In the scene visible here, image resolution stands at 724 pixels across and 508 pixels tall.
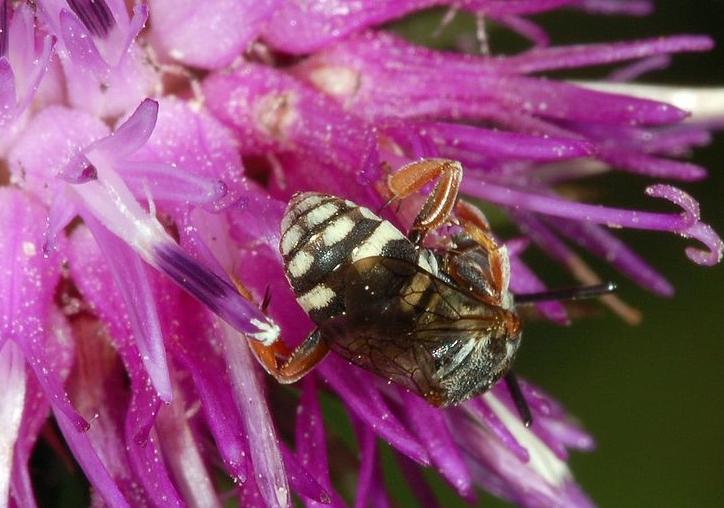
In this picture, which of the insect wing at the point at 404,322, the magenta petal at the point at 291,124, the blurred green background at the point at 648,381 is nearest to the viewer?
the insect wing at the point at 404,322

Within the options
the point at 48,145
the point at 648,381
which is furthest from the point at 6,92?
the point at 648,381

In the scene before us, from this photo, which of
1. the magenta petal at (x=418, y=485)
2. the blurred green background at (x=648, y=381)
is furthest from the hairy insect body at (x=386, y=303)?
the blurred green background at (x=648, y=381)

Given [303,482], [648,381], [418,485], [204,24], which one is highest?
[204,24]

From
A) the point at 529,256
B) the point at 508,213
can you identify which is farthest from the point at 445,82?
the point at 529,256

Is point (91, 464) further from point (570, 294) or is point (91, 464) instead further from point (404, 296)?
point (570, 294)

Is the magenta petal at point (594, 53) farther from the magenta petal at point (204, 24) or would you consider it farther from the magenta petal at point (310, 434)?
the magenta petal at point (310, 434)

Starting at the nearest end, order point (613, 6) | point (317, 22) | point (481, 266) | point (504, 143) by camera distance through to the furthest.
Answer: point (481, 266)
point (504, 143)
point (317, 22)
point (613, 6)
